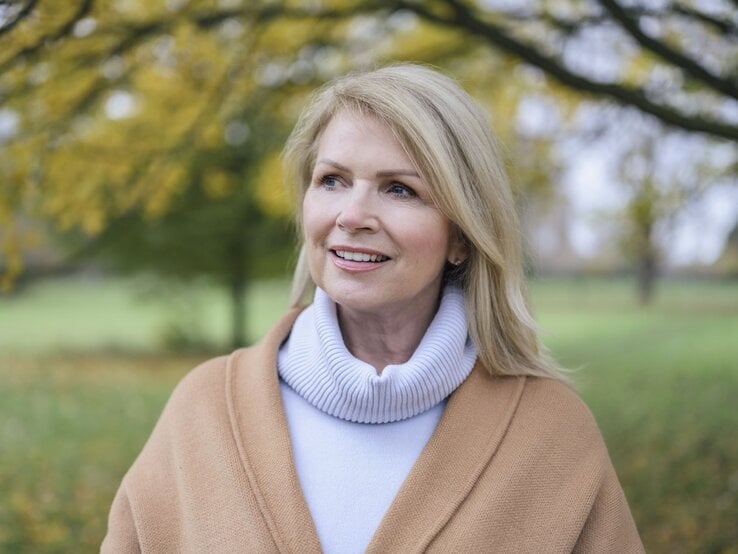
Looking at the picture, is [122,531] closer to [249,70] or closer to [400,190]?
[400,190]

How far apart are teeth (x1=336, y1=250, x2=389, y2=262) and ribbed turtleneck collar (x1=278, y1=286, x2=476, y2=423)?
22cm

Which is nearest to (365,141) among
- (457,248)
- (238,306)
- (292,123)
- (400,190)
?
(400,190)

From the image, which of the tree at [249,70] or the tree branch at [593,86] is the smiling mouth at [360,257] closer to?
the tree at [249,70]

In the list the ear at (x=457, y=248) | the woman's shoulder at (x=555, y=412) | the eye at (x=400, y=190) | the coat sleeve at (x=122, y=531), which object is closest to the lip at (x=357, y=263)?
the eye at (x=400, y=190)

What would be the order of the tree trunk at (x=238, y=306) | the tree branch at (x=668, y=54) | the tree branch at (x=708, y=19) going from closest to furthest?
the tree branch at (x=668, y=54)
the tree branch at (x=708, y=19)
the tree trunk at (x=238, y=306)

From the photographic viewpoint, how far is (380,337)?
2.18 m

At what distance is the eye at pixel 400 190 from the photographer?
198cm

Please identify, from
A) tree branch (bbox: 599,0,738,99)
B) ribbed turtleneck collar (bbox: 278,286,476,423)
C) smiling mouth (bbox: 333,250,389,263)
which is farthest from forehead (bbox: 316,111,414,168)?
tree branch (bbox: 599,0,738,99)

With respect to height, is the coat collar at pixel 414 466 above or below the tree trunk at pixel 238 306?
above

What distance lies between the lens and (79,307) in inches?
1280

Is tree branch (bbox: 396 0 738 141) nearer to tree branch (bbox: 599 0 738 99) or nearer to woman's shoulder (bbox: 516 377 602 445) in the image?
tree branch (bbox: 599 0 738 99)

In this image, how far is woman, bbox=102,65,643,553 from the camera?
6.26 feet

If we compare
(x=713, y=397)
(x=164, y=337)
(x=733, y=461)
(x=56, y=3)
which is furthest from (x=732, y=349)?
(x=56, y=3)

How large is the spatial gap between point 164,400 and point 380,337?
28.4ft
